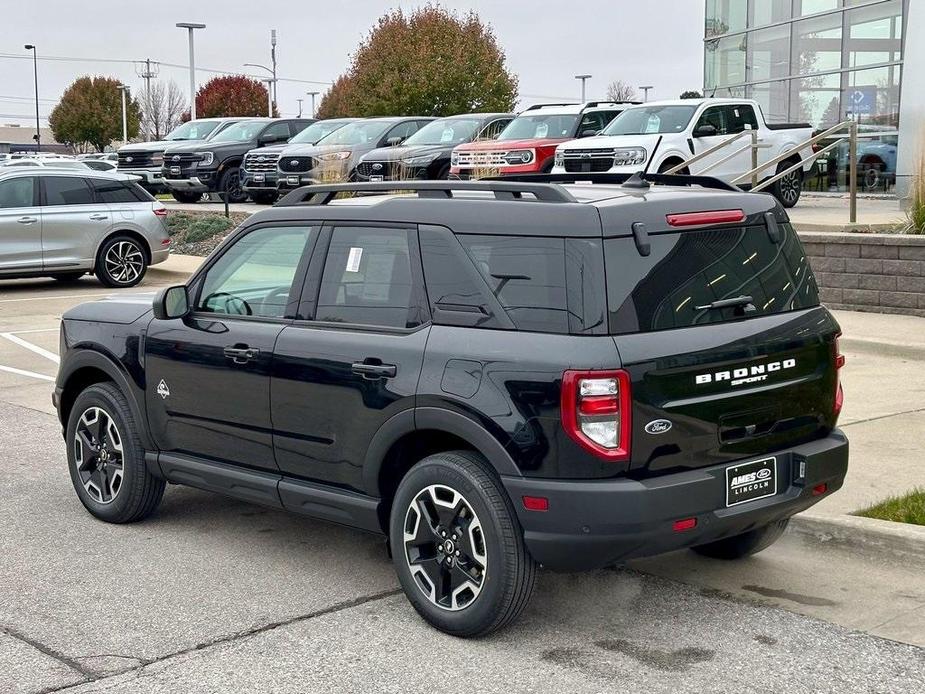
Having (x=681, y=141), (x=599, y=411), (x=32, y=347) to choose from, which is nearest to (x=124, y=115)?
(x=681, y=141)

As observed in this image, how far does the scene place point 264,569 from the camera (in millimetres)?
5875

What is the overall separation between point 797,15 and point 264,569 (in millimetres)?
25864

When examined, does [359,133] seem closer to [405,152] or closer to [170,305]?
[405,152]

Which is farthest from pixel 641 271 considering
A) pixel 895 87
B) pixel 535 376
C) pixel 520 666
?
pixel 895 87

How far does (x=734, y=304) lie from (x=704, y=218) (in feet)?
1.16

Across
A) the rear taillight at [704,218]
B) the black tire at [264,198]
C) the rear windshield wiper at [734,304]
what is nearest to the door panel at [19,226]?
the black tire at [264,198]

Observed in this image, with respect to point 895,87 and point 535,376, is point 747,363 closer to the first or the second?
point 535,376

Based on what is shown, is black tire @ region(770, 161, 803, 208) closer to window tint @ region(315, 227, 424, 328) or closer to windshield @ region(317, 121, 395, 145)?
windshield @ region(317, 121, 395, 145)

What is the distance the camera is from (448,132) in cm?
2495

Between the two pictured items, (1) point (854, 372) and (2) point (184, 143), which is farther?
(2) point (184, 143)

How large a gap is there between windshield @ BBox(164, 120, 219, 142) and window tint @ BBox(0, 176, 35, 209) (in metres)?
14.2

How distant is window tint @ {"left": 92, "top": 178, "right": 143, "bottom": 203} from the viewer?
60.5 feet

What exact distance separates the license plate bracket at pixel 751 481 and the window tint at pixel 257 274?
2119 millimetres

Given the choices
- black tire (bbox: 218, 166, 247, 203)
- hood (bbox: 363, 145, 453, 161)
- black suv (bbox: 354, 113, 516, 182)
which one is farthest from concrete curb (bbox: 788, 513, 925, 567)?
black tire (bbox: 218, 166, 247, 203)
